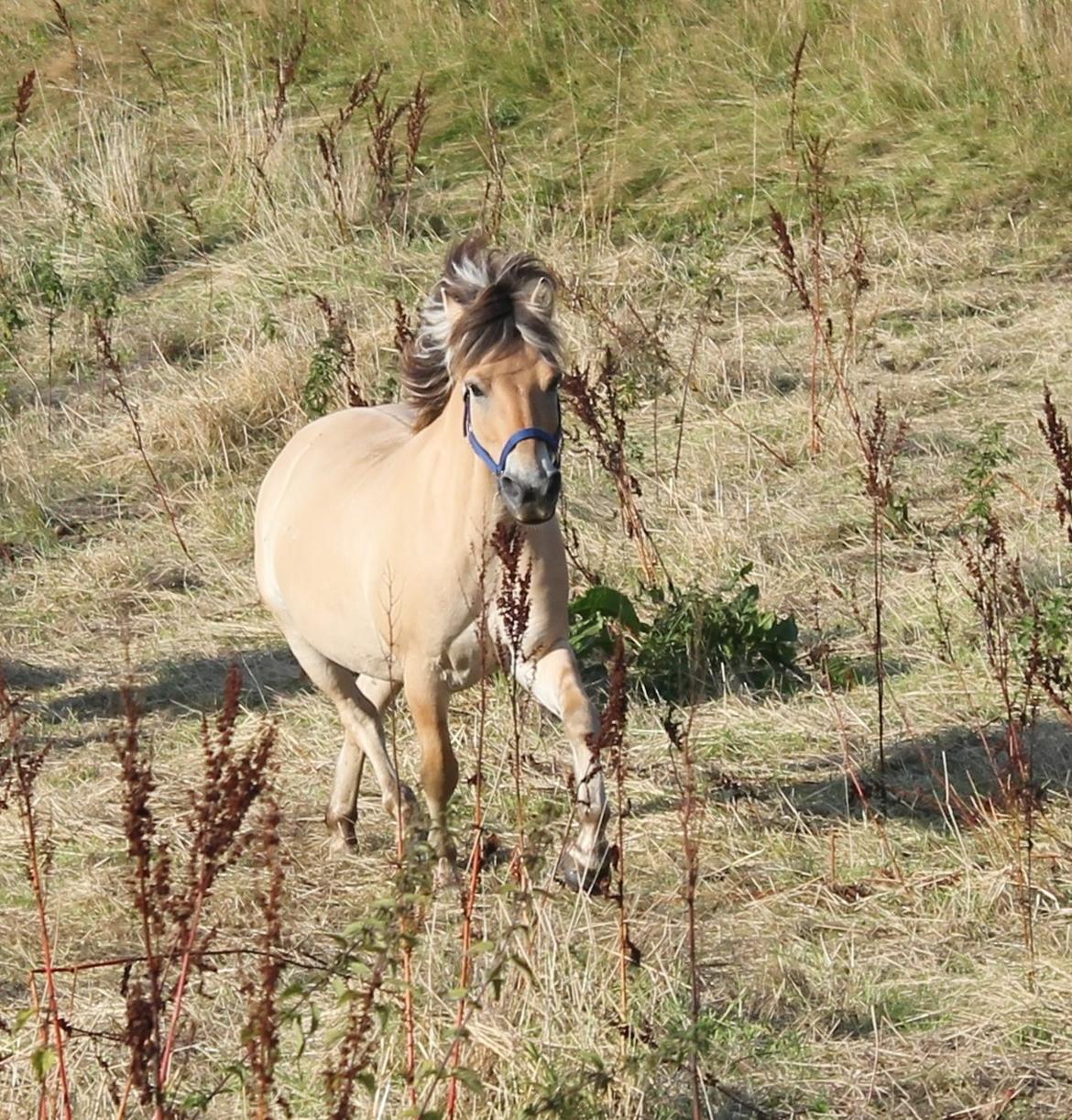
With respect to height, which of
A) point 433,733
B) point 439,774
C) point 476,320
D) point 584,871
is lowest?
point 584,871

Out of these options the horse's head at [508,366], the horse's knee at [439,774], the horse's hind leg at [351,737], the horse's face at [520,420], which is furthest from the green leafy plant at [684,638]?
the horse's face at [520,420]

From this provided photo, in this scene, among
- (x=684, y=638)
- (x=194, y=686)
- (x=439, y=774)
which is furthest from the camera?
(x=194, y=686)

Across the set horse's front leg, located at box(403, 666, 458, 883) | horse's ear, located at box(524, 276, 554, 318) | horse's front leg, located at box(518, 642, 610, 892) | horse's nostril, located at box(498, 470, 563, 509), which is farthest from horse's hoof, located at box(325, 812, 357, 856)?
horse's ear, located at box(524, 276, 554, 318)

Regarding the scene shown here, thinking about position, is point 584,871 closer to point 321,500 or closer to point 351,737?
point 351,737

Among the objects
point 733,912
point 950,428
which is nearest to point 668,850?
point 733,912

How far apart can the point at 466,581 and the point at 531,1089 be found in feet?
5.43

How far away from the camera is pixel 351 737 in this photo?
5.80 metres

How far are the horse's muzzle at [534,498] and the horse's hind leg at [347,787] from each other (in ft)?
3.86

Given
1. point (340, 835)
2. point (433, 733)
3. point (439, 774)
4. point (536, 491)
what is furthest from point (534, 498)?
point (340, 835)

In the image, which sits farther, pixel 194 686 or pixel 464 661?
pixel 194 686

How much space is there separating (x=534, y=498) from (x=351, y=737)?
147 centimetres

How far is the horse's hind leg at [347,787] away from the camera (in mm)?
5578

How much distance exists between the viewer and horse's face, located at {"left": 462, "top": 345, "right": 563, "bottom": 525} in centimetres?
460

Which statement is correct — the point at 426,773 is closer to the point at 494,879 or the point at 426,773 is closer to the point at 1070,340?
the point at 494,879
